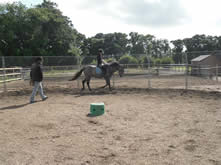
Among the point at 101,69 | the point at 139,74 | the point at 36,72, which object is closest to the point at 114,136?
the point at 36,72

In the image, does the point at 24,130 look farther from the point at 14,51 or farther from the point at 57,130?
the point at 14,51

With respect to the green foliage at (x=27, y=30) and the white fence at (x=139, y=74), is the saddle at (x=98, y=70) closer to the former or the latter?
the white fence at (x=139, y=74)

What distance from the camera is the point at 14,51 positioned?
36656 mm

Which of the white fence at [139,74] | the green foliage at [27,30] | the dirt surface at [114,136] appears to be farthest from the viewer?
the green foliage at [27,30]

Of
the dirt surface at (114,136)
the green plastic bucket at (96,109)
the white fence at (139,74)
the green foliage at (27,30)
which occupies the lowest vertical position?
the dirt surface at (114,136)


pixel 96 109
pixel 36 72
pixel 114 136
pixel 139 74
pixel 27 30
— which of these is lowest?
pixel 114 136

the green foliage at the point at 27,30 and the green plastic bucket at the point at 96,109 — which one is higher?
the green foliage at the point at 27,30

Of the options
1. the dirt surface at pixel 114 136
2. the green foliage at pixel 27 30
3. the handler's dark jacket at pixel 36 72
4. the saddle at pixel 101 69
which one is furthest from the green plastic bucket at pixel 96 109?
the green foliage at pixel 27 30

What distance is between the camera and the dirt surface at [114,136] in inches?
130

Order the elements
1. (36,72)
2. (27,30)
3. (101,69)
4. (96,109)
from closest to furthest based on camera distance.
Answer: (96,109) < (36,72) < (101,69) < (27,30)

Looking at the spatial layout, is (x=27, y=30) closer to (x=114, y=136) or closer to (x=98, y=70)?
(x=98, y=70)

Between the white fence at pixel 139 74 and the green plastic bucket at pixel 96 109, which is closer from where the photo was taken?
the green plastic bucket at pixel 96 109

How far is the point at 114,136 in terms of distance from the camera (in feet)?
14.4

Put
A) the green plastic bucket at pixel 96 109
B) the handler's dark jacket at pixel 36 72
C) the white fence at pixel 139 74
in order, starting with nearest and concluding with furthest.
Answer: the green plastic bucket at pixel 96 109 < the handler's dark jacket at pixel 36 72 < the white fence at pixel 139 74
